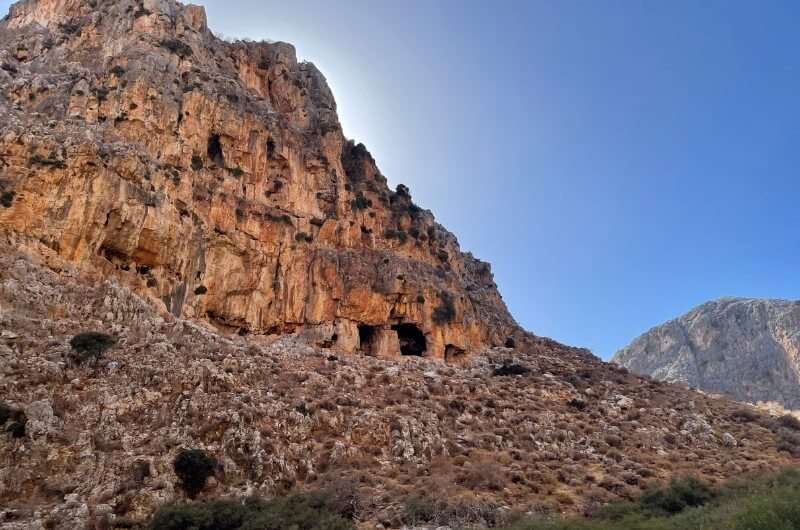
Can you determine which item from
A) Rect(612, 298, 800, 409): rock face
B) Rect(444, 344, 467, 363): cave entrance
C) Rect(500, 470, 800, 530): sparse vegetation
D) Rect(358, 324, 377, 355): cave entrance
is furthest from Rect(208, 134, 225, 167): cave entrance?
Rect(612, 298, 800, 409): rock face

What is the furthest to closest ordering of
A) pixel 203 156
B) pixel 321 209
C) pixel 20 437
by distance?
1. pixel 321 209
2. pixel 203 156
3. pixel 20 437

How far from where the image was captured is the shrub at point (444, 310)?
5066 cm

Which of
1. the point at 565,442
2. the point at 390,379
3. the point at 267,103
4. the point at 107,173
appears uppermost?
the point at 267,103

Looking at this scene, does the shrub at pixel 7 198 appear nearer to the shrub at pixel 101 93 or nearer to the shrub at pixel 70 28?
the shrub at pixel 101 93

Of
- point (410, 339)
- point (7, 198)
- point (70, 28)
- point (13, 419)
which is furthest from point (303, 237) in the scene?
point (13, 419)

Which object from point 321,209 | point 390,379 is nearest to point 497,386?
point 390,379

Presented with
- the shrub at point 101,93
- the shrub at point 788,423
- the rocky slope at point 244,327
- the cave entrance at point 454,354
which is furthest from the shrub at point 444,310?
the shrub at point 101,93

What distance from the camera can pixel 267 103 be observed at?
54.6m

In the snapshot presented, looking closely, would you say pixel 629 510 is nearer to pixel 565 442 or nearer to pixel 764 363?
pixel 565 442

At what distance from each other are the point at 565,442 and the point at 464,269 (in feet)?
132

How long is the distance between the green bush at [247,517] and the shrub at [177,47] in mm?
38613

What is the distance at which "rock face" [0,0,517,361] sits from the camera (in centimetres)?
3372

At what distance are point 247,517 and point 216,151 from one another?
109 feet

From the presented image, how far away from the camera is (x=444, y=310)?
5131cm
